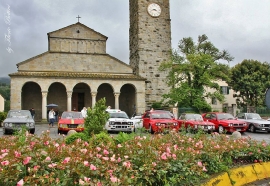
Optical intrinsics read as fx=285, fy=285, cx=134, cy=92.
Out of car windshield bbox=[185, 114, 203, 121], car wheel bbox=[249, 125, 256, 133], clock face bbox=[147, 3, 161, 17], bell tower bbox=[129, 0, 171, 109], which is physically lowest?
car wheel bbox=[249, 125, 256, 133]

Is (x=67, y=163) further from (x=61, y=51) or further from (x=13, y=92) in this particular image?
(x=61, y=51)

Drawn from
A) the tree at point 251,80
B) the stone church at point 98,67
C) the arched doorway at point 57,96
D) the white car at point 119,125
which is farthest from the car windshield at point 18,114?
the tree at point 251,80

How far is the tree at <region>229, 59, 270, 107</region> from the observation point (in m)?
→ 43.2

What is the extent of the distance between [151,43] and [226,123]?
61.9ft

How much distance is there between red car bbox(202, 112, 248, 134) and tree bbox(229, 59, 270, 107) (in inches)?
1039

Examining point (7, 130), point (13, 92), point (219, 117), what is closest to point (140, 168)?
point (7, 130)

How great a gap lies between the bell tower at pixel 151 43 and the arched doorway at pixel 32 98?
11808 millimetres

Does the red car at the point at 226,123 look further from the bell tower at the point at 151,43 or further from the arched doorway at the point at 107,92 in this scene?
the arched doorway at the point at 107,92

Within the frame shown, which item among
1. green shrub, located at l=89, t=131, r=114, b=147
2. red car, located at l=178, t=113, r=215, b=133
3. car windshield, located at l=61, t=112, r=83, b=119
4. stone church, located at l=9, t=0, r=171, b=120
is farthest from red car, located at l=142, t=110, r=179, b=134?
stone church, located at l=9, t=0, r=171, b=120

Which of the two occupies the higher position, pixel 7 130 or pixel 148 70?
pixel 148 70

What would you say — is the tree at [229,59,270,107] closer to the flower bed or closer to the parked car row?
the parked car row

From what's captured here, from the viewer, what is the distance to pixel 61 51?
3203 centimetres

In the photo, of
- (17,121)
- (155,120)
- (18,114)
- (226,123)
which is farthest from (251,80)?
(17,121)

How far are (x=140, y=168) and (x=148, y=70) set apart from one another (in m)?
30.5
